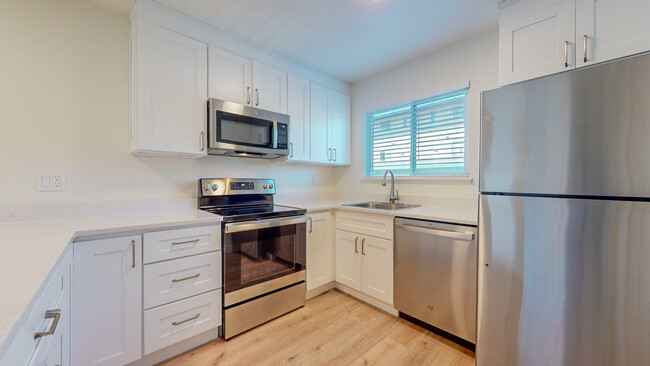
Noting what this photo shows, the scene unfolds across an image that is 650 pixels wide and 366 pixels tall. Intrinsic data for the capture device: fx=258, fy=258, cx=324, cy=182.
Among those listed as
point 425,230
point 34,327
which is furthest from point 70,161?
point 425,230

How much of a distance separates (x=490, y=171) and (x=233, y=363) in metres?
1.92

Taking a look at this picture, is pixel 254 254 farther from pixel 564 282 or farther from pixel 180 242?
pixel 564 282

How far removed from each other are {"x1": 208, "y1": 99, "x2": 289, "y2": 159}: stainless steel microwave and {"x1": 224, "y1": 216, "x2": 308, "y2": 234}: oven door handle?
0.63 meters

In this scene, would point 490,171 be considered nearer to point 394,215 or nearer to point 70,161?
point 394,215

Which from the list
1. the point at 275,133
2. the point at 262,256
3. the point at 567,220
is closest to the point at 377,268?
the point at 262,256

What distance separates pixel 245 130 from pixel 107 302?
1.43m

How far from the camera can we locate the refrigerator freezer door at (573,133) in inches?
41.4

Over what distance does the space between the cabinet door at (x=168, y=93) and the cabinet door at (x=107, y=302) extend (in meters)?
0.72

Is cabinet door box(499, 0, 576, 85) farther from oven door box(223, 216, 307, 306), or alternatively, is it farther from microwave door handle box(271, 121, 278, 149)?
oven door box(223, 216, 307, 306)

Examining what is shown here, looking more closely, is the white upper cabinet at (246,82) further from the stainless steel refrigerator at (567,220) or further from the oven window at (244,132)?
the stainless steel refrigerator at (567,220)

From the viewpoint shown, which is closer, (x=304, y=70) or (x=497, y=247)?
(x=497, y=247)

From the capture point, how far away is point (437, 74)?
2438 mm

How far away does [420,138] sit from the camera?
2605mm

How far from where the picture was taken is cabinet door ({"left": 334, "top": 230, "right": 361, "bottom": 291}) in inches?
93.7
